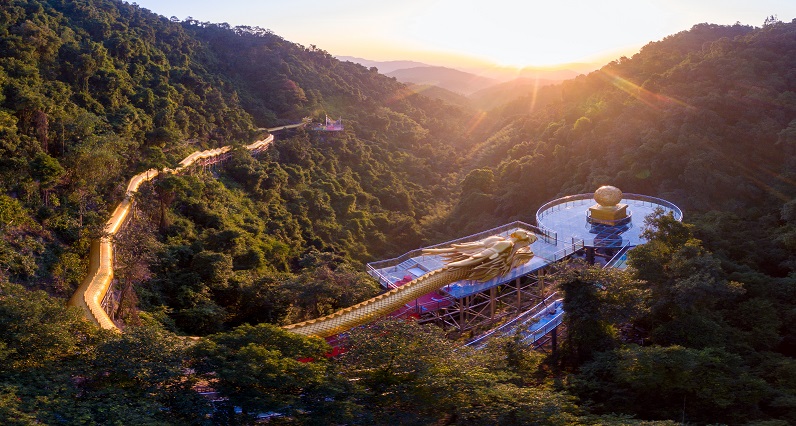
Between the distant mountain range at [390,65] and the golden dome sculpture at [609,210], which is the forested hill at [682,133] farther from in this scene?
the distant mountain range at [390,65]

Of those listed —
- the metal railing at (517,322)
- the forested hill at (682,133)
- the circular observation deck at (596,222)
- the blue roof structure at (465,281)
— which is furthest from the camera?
the forested hill at (682,133)

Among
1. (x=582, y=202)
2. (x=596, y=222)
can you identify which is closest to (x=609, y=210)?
(x=596, y=222)

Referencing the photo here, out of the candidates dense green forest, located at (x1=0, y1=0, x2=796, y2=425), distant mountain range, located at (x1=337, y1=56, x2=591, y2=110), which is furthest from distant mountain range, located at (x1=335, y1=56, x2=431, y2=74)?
dense green forest, located at (x1=0, y1=0, x2=796, y2=425)

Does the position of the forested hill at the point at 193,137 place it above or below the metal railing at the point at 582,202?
above

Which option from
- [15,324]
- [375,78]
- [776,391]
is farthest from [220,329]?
[375,78]

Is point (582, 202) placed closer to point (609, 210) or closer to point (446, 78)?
point (609, 210)

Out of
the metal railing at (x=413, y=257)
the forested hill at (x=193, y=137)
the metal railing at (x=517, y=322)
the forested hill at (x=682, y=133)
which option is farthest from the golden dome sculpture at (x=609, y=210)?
the forested hill at (x=193, y=137)
